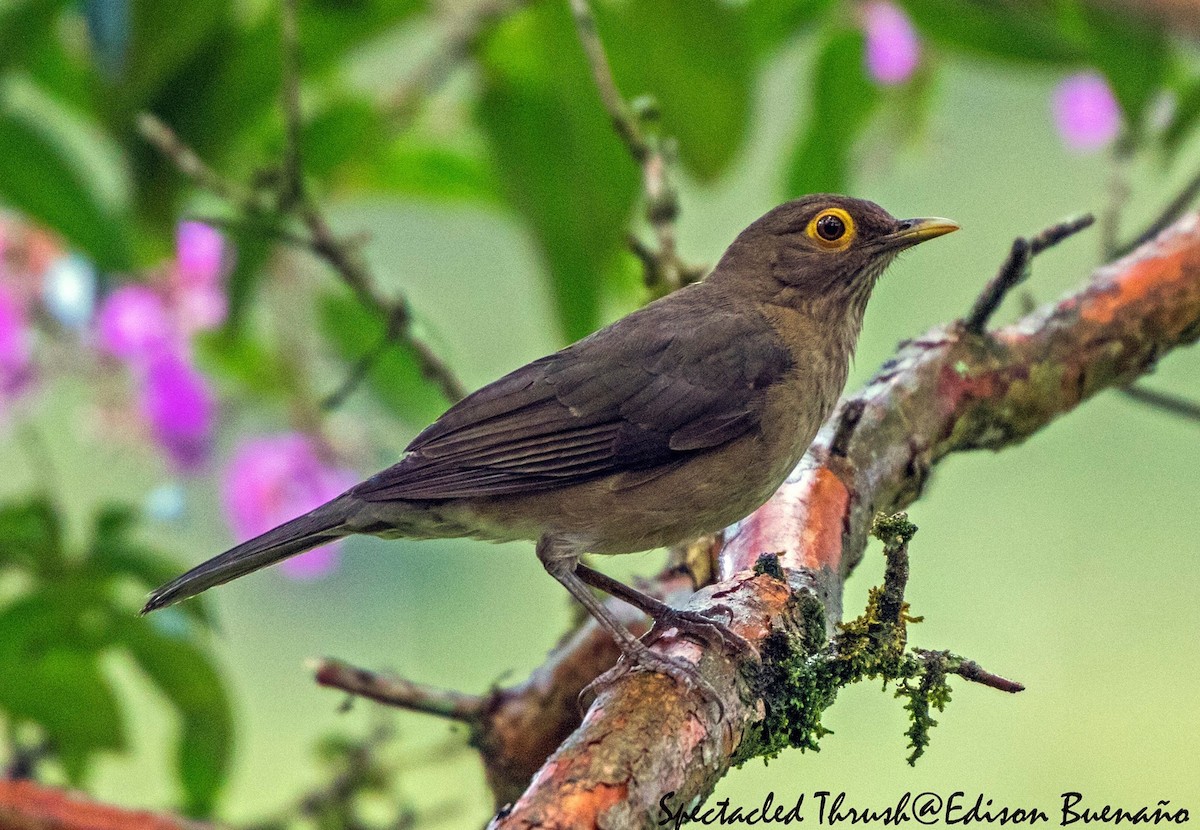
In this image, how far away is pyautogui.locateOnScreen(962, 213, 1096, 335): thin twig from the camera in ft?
10.6

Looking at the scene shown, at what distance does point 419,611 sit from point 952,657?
4.93 meters

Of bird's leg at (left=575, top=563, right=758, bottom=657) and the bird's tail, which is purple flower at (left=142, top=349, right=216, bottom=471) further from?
bird's leg at (left=575, top=563, right=758, bottom=657)

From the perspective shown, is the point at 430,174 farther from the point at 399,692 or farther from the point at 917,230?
the point at 399,692

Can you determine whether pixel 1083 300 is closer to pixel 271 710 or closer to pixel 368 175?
pixel 368 175

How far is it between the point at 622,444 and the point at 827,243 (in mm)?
924

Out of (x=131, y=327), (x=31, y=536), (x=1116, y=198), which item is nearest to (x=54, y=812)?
(x=31, y=536)

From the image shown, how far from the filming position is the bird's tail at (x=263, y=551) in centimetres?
299

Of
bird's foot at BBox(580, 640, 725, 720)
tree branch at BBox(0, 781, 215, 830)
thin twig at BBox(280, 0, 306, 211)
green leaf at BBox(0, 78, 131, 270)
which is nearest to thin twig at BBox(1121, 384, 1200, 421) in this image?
bird's foot at BBox(580, 640, 725, 720)

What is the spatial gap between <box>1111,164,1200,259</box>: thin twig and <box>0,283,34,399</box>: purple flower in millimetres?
3807

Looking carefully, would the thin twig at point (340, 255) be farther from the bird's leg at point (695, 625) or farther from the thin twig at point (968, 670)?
the thin twig at point (968, 670)

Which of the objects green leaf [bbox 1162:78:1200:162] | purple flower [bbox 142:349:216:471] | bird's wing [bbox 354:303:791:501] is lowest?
bird's wing [bbox 354:303:791:501]

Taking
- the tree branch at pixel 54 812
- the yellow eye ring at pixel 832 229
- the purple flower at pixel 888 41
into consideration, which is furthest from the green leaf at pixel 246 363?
the purple flower at pixel 888 41

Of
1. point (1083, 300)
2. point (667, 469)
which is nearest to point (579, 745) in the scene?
point (667, 469)

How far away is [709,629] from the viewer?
262cm
